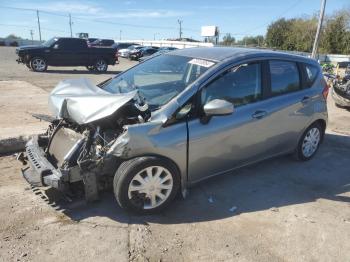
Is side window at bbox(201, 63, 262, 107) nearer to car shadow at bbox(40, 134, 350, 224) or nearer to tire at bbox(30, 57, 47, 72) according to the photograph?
car shadow at bbox(40, 134, 350, 224)

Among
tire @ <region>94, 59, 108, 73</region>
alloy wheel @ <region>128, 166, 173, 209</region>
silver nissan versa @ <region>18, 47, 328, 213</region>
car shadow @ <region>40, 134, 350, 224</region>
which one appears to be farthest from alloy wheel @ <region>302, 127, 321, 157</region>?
tire @ <region>94, 59, 108, 73</region>

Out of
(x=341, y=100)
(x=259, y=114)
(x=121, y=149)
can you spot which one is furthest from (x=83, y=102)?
(x=341, y=100)

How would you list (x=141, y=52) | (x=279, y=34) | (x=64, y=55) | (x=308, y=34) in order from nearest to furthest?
(x=64, y=55)
(x=141, y=52)
(x=308, y=34)
(x=279, y=34)

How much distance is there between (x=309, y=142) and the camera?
19.2 ft

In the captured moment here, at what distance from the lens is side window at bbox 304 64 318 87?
221 inches

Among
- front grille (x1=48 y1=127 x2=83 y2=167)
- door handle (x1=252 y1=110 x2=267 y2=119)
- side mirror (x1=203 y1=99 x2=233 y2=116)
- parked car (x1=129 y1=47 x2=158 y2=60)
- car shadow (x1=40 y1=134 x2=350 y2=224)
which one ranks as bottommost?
parked car (x1=129 y1=47 x2=158 y2=60)

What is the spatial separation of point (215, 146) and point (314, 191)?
165 cm

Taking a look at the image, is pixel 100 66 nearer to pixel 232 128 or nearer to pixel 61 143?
pixel 61 143

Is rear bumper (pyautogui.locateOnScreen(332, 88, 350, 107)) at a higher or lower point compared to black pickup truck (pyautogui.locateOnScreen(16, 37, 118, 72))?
lower

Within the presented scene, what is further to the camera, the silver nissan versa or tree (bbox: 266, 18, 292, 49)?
tree (bbox: 266, 18, 292, 49)

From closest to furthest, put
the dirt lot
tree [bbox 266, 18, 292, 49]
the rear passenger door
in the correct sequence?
the dirt lot → the rear passenger door → tree [bbox 266, 18, 292, 49]

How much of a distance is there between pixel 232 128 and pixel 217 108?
56cm

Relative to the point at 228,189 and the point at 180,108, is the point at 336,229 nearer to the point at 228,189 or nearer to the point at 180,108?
the point at 228,189

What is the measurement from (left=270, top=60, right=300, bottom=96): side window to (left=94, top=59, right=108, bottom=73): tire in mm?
17313
